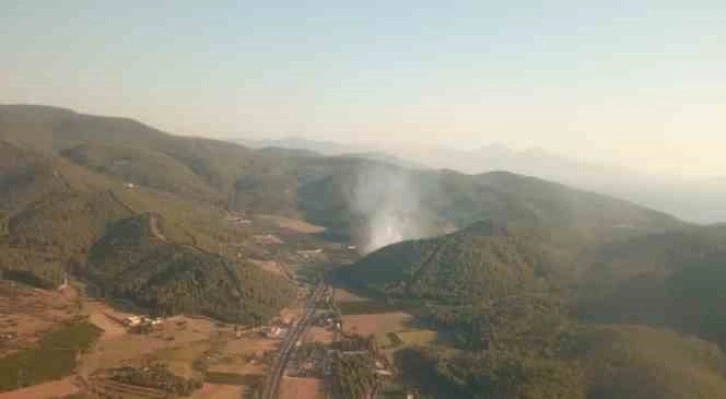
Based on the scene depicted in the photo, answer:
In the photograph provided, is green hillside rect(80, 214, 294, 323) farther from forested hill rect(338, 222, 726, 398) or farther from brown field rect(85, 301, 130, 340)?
forested hill rect(338, 222, 726, 398)

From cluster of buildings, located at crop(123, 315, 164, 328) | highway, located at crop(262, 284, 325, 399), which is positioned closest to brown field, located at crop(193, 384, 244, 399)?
highway, located at crop(262, 284, 325, 399)

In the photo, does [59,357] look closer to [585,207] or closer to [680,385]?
[680,385]

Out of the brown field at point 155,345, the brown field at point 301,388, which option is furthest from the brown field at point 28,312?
the brown field at point 301,388

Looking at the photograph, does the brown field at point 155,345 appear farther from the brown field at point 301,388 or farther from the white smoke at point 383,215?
the white smoke at point 383,215

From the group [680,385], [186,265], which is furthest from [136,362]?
[680,385]

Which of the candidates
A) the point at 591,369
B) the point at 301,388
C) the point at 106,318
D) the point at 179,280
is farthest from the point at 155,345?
the point at 591,369

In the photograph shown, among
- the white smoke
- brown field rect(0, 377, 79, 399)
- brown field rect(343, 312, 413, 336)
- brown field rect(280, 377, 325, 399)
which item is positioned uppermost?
the white smoke
